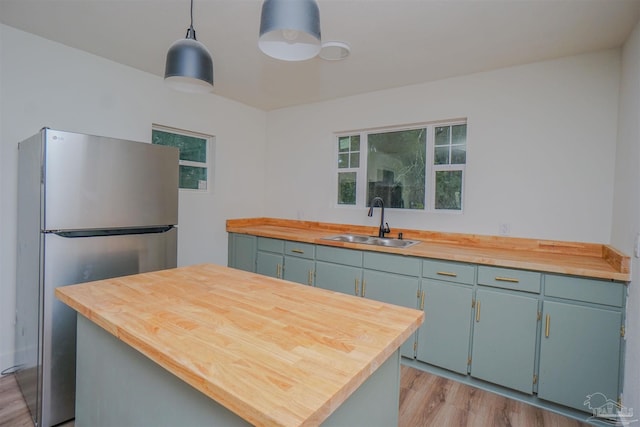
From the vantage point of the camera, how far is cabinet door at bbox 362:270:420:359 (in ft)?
8.35

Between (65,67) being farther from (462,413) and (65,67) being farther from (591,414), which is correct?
(591,414)

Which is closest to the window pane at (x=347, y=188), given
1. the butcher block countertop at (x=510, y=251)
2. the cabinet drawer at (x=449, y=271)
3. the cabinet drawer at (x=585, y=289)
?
the butcher block countertop at (x=510, y=251)

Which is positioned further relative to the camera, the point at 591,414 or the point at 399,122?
the point at 399,122

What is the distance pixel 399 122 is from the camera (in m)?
3.22

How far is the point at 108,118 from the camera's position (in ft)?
8.91

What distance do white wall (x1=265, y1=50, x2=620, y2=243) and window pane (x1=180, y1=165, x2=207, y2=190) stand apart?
179cm

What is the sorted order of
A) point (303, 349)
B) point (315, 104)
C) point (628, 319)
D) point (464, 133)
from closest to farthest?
point (303, 349) → point (628, 319) → point (464, 133) → point (315, 104)

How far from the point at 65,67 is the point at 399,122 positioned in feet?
9.35

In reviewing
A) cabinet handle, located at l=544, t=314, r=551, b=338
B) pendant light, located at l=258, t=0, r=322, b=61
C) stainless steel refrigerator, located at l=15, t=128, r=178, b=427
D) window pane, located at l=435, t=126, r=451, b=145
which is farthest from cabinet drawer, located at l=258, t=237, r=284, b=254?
pendant light, located at l=258, t=0, r=322, b=61

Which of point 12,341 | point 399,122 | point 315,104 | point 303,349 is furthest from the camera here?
point 315,104

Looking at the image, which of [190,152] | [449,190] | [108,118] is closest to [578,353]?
[449,190]

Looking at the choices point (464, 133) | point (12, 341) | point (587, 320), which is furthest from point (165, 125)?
point (587, 320)

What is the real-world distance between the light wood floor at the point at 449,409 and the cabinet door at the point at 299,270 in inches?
47.9

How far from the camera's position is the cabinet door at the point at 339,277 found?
2814mm
